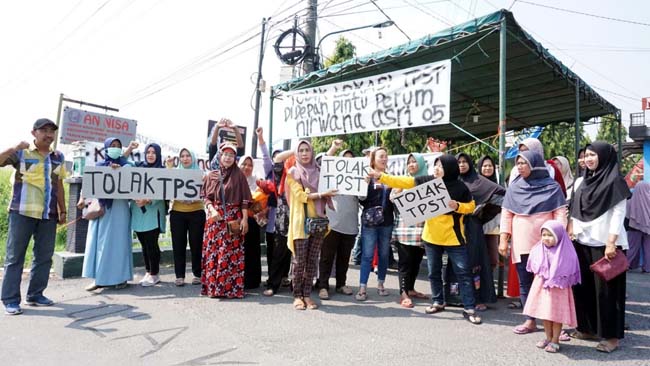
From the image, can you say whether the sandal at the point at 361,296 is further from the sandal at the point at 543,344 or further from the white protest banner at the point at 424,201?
the sandal at the point at 543,344

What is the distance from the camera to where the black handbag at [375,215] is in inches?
191

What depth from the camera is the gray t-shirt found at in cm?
498

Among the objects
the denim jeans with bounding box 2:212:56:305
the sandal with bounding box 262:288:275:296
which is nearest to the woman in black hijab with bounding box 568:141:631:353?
the sandal with bounding box 262:288:275:296

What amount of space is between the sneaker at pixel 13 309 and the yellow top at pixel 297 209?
9.05 ft

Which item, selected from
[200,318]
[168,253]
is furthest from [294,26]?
[200,318]

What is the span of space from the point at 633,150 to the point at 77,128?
2567 cm

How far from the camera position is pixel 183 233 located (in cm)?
536

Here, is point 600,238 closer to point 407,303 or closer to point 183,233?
point 407,303

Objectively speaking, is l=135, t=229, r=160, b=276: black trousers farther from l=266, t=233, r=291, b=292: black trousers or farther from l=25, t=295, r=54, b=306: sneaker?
l=266, t=233, r=291, b=292: black trousers

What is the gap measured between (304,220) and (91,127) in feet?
62.5

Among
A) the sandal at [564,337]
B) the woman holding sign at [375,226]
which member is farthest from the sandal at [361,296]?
the sandal at [564,337]

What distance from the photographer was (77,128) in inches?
763

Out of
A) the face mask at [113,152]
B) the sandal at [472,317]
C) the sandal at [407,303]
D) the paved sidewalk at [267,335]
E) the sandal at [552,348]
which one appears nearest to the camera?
the paved sidewalk at [267,335]

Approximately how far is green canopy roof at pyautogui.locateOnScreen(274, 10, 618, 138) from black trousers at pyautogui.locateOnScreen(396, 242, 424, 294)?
2520 mm
